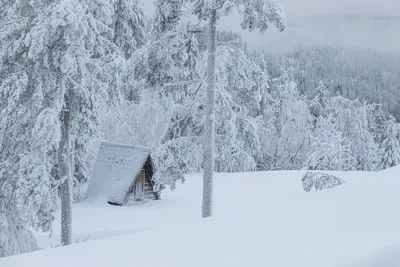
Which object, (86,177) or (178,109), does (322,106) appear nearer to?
(86,177)

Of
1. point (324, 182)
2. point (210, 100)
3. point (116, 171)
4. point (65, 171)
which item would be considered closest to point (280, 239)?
point (324, 182)

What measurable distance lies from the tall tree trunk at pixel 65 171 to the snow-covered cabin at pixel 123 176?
6842mm

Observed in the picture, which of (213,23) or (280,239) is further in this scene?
(213,23)

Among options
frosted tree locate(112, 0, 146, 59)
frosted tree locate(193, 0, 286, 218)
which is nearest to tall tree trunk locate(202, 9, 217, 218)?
frosted tree locate(193, 0, 286, 218)

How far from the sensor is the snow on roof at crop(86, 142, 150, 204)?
20.5 meters

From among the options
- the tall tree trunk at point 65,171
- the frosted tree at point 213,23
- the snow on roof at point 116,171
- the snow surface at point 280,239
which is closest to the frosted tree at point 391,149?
the snow on roof at point 116,171

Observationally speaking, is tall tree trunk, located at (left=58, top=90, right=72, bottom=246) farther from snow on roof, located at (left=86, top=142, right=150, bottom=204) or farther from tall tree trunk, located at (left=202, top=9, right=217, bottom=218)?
snow on roof, located at (left=86, top=142, right=150, bottom=204)

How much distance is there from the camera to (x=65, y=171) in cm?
1284

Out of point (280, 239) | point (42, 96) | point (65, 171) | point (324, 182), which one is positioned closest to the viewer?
point (280, 239)

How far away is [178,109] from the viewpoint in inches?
491

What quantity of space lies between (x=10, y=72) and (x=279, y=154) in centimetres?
2744

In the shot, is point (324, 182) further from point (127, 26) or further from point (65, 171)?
point (127, 26)

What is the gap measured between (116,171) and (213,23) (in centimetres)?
1124

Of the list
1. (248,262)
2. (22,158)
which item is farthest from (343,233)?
(22,158)
